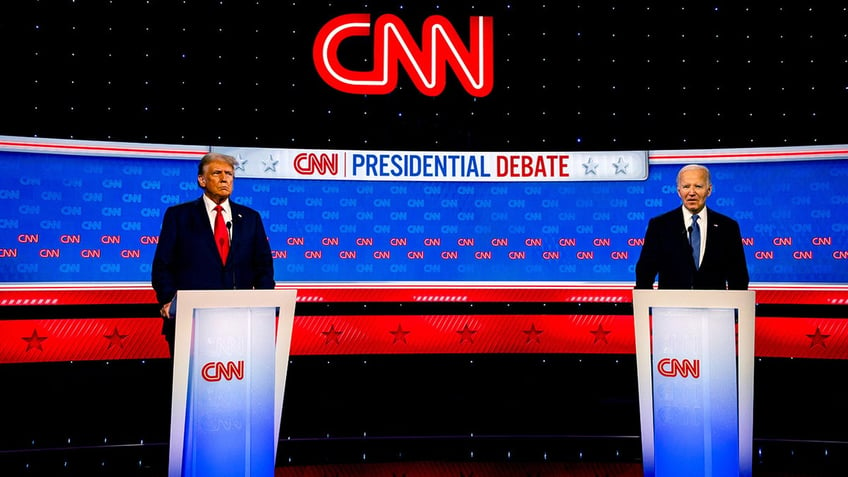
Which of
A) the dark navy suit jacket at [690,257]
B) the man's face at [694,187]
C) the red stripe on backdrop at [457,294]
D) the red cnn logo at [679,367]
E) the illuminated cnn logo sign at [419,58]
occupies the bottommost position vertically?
the red cnn logo at [679,367]

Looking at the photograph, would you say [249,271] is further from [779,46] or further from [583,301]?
[779,46]

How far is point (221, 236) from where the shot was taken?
3.35 metres

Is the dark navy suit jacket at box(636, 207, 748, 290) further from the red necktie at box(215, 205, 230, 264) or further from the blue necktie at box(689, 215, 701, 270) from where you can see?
the red necktie at box(215, 205, 230, 264)

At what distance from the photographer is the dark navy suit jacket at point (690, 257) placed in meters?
3.47

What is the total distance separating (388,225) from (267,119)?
1264 mm

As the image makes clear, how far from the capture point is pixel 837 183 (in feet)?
17.1

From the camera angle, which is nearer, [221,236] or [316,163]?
[221,236]

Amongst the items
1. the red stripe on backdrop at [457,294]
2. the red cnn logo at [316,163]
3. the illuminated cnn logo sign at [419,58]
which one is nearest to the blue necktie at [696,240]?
the red stripe on backdrop at [457,294]

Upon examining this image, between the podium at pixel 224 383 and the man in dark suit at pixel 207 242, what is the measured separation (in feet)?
2.58

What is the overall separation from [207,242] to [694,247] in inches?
96.8

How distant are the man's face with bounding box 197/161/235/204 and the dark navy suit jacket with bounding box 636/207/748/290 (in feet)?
7.04

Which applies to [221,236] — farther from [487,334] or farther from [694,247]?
[487,334]

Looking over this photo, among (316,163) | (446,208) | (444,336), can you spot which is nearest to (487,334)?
(444,336)

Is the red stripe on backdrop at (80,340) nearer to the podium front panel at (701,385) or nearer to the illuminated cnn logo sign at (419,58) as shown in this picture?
the illuminated cnn logo sign at (419,58)
